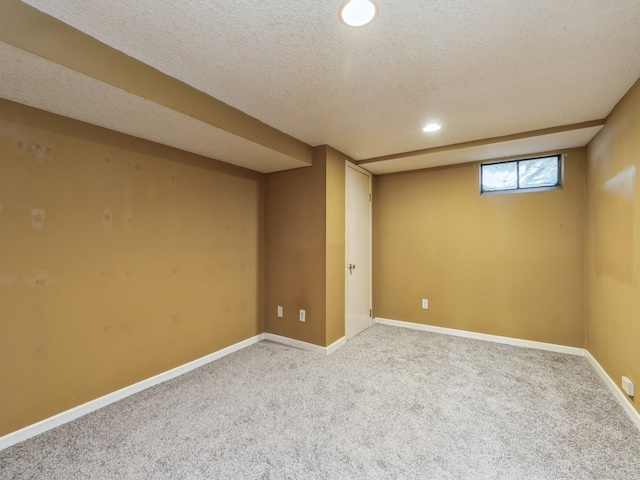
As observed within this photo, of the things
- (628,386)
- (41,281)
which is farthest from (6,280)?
(628,386)

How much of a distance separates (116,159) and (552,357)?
454cm

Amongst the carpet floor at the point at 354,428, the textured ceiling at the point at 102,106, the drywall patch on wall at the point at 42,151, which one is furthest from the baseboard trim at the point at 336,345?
the drywall patch on wall at the point at 42,151

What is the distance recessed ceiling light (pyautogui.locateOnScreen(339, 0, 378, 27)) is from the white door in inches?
87.4

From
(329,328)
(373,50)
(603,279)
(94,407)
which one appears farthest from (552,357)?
(94,407)

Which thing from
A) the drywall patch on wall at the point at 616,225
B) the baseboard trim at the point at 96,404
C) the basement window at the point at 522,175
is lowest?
the baseboard trim at the point at 96,404

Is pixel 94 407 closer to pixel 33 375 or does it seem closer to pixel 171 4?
pixel 33 375

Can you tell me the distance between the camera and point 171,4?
1.31m

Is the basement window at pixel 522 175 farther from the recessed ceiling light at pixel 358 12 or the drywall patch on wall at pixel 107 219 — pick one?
the drywall patch on wall at pixel 107 219

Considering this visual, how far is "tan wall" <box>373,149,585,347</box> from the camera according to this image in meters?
3.20

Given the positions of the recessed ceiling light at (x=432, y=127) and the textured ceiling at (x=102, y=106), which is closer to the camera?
the textured ceiling at (x=102, y=106)

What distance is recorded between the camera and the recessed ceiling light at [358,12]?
131cm

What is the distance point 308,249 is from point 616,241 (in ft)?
8.81

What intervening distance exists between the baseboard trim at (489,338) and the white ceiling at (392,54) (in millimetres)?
2352

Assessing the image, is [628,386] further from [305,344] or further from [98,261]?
[98,261]
